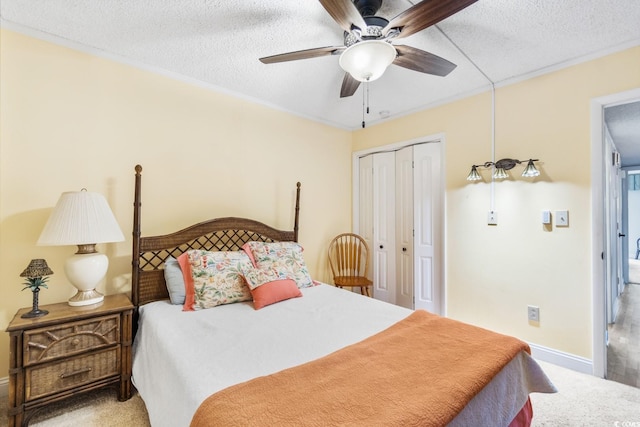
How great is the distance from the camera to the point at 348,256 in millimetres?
3848

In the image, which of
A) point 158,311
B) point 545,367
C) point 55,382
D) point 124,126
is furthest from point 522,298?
point 124,126

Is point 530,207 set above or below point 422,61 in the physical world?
below

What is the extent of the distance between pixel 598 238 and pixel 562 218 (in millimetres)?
265

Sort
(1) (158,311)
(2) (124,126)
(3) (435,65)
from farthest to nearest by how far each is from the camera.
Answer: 1. (2) (124,126)
2. (1) (158,311)
3. (3) (435,65)

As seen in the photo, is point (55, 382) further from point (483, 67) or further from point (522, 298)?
point (483, 67)

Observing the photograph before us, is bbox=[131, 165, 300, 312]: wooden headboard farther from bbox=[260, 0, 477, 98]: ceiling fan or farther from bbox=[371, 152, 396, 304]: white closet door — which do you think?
bbox=[260, 0, 477, 98]: ceiling fan

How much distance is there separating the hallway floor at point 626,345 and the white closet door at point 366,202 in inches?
94.4

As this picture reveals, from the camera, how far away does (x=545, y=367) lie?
2367 millimetres

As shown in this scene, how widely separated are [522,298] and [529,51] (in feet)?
6.85

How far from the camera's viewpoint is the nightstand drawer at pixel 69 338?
5.28ft

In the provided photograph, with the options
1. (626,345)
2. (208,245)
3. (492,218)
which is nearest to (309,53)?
(208,245)

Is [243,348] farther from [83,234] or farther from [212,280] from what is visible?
[83,234]

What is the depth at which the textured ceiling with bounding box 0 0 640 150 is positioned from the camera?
175cm

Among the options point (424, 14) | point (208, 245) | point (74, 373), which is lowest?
point (74, 373)
